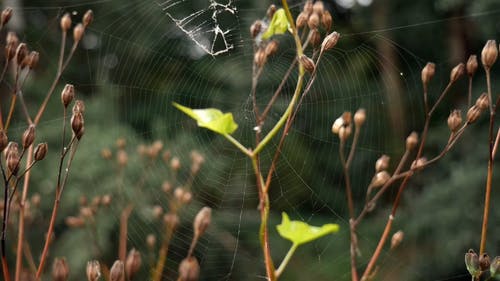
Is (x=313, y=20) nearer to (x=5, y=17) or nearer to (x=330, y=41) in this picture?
(x=330, y=41)

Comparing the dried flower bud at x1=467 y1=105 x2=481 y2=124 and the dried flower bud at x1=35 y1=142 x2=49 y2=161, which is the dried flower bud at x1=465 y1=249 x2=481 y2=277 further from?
the dried flower bud at x1=35 y1=142 x2=49 y2=161

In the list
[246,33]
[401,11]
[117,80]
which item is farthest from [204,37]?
[401,11]

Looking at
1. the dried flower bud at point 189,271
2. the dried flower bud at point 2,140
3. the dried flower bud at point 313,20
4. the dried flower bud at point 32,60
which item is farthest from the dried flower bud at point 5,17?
the dried flower bud at point 189,271

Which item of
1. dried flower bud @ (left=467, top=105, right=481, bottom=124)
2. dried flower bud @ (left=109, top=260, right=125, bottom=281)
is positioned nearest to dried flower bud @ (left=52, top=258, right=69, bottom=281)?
dried flower bud @ (left=109, top=260, right=125, bottom=281)

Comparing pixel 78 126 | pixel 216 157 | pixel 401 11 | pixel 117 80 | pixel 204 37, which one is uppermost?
pixel 78 126

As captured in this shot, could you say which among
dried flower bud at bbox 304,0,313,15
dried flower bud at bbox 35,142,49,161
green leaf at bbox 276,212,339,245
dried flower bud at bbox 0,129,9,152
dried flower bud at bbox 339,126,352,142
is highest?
dried flower bud at bbox 304,0,313,15

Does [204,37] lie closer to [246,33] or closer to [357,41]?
[246,33]

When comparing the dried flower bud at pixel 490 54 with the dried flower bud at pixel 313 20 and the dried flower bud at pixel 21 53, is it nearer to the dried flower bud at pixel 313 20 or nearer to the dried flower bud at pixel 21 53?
the dried flower bud at pixel 313 20

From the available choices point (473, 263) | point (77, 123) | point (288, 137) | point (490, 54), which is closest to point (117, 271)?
point (77, 123)
